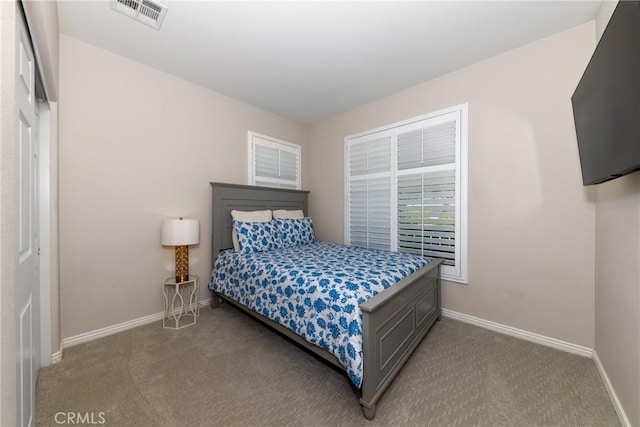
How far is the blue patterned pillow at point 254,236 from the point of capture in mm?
2814

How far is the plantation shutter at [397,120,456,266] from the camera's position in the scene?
8.87 ft

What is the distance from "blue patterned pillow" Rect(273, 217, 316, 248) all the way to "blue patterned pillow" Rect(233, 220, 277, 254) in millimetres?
134

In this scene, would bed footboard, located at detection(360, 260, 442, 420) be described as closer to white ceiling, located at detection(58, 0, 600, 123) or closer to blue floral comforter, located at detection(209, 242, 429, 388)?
blue floral comforter, located at detection(209, 242, 429, 388)

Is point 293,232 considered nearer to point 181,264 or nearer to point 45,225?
point 181,264

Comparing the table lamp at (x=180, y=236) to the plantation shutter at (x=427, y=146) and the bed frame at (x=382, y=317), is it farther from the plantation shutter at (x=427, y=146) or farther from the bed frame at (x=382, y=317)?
the plantation shutter at (x=427, y=146)

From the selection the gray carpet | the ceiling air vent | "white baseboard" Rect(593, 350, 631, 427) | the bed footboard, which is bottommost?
the gray carpet

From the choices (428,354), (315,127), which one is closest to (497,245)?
(428,354)

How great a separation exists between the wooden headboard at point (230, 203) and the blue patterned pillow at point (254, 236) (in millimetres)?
240

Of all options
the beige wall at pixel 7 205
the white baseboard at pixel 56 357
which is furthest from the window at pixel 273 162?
the beige wall at pixel 7 205

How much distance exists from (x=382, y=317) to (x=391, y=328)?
7.3 inches

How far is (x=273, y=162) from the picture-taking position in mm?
3746

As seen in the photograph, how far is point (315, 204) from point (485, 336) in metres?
2.80

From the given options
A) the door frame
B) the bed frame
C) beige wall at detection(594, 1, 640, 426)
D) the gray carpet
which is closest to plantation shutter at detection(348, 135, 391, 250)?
the bed frame

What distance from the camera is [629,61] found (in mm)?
1029
